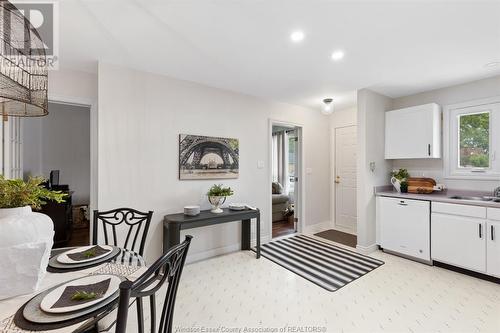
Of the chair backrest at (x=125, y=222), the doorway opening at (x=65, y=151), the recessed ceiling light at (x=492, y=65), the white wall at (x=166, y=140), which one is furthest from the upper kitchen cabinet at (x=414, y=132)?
the doorway opening at (x=65, y=151)

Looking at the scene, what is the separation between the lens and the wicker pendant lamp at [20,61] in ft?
3.40

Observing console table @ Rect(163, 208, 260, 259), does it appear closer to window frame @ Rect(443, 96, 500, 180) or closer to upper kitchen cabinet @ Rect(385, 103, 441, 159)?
upper kitchen cabinet @ Rect(385, 103, 441, 159)

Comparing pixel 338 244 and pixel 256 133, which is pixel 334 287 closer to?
pixel 338 244

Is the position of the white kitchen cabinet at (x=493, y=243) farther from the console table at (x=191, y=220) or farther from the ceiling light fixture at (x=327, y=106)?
the console table at (x=191, y=220)

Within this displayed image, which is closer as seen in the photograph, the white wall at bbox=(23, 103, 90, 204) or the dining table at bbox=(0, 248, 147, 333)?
the dining table at bbox=(0, 248, 147, 333)

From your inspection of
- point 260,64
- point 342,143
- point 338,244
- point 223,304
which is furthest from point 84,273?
point 342,143

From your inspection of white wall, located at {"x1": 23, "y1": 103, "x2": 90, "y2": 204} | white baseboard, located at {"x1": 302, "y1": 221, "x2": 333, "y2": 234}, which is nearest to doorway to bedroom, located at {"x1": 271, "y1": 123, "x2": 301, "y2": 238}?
white baseboard, located at {"x1": 302, "y1": 221, "x2": 333, "y2": 234}

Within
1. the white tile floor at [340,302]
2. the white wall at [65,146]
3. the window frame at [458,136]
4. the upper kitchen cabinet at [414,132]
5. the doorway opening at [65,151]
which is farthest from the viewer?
the white wall at [65,146]

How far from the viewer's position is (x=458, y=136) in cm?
337

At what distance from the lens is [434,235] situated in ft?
9.84

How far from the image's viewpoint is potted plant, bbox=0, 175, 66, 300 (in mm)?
970

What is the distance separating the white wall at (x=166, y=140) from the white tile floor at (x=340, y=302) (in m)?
0.84

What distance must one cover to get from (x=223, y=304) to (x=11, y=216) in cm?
180

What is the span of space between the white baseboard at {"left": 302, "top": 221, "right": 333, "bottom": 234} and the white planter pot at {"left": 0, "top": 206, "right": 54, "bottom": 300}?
4043 mm
